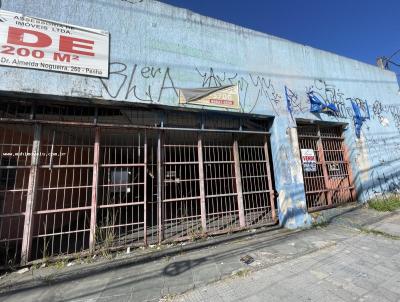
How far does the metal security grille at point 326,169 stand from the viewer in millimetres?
6711

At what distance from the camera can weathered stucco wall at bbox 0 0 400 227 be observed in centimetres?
438

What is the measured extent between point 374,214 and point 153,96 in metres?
6.85

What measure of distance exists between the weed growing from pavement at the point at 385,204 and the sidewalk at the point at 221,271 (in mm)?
2282

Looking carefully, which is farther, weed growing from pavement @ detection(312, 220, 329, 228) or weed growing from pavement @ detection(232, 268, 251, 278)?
weed growing from pavement @ detection(312, 220, 329, 228)

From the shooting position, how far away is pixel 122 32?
4750mm

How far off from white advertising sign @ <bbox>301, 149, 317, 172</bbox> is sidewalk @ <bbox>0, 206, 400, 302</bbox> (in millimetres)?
2162

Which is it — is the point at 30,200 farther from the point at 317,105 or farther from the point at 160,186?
the point at 317,105

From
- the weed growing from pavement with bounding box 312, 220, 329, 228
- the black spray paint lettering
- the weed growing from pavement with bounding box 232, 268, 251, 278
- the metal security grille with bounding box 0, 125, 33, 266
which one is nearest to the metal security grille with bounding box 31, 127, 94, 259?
the metal security grille with bounding box 0, 125, 33, 266

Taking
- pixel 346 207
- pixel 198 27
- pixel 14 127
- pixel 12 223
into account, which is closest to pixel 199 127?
pixel 198 27

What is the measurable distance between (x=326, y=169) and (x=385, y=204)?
2.02m

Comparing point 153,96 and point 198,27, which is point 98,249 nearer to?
point 153,96

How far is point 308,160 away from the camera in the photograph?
659 centimetres

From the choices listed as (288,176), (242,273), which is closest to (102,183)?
(242,273)

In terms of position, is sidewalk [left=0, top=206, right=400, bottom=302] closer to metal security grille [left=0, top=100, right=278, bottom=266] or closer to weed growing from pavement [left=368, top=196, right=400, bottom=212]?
metal security grille [left=0, top=100, right=278, bottom=266]
